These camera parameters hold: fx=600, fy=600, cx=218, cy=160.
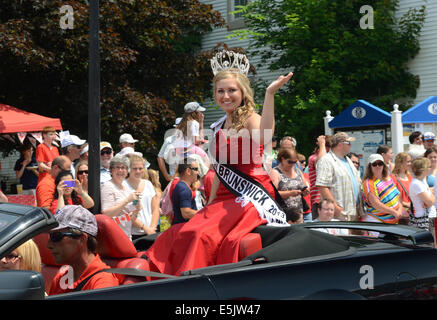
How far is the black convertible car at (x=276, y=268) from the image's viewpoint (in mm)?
2387

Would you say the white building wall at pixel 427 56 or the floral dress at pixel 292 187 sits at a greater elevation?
the white building wall at pixel 427 56

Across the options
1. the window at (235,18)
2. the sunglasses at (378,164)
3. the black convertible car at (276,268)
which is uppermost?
the window at (235,18)

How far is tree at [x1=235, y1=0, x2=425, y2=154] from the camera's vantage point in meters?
18.0

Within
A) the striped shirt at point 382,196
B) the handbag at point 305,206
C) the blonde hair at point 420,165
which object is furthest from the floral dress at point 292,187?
the blonde hair at point 420,165

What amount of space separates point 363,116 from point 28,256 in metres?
11.1

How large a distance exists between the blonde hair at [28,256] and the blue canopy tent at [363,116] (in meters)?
10.8

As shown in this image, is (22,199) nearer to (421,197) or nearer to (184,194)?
(184,194)

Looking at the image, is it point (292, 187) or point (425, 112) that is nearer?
point (292, 187)

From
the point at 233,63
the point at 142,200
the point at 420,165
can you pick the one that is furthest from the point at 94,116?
the point at 420,165

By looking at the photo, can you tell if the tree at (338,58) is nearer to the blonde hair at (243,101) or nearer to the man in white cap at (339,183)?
the man in white cap at (339,183)

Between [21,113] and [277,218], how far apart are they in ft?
32.0

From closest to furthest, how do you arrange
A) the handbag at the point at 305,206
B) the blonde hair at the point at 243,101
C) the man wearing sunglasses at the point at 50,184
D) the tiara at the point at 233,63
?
the blonde hair at the point at 243,101
the tiara at the point at 233,63
the man wearing sunglasses at the point at 50,184
the handbag at the point at 305,206

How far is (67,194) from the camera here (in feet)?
19.0
